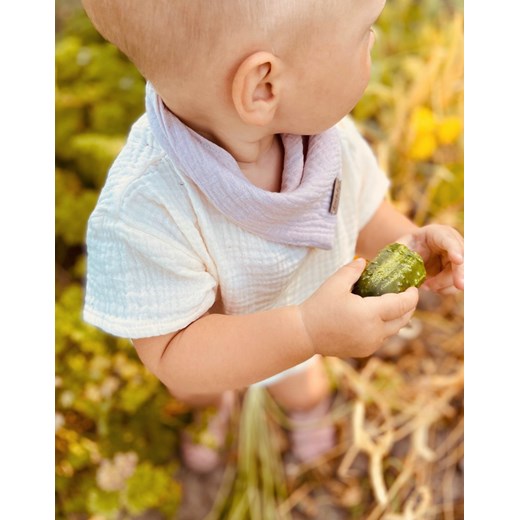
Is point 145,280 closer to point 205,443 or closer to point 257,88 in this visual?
point 257,88

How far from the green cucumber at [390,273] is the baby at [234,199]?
2 centimetres

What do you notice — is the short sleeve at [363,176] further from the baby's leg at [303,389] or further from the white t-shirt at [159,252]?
the baby's leg at [303,389]

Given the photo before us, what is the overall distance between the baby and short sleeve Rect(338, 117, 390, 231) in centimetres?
5

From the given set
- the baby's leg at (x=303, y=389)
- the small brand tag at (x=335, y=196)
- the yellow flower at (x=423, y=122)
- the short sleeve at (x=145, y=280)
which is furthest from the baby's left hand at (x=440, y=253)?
the yellow flower at (x=423, y=122)

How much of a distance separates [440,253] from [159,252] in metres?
0.41

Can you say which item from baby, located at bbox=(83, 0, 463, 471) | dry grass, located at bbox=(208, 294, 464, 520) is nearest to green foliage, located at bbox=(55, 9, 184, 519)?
dry grass, located at bbox=(208, 294, 464, 520)

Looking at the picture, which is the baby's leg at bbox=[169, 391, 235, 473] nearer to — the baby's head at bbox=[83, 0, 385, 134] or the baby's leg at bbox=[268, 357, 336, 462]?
the baby's leg at bbox=[268, 357, 336, 462]

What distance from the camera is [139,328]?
953 millimetres

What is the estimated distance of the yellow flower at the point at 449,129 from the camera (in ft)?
5.77

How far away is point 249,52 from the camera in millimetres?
812

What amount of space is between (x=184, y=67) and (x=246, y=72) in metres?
0.07

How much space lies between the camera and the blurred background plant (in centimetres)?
152

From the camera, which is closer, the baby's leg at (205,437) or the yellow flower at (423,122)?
the baby's leg at (205,437)

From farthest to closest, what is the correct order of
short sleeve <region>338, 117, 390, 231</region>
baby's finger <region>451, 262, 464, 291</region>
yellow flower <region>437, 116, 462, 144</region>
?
yellow flower <region>437, 116, 462, 144</region> < short sleeve <region>338, 117, 390, 231</region> < baby's finger <region>451, 262, 464, 291</region>
